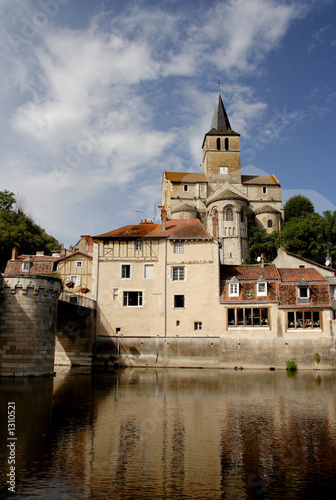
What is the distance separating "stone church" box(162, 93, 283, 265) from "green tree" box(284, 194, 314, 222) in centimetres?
231

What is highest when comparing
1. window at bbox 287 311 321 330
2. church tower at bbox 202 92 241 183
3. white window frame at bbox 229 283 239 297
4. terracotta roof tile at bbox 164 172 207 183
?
church tower at bbox 202 92 241 183

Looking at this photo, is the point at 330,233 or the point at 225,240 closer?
the point at 330,233

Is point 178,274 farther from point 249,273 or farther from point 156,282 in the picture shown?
point 249,273

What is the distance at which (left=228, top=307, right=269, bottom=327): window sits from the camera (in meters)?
30.9

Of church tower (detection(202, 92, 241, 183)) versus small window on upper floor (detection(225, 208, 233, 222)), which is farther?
church tower (detection(202, 92, 241, 183))

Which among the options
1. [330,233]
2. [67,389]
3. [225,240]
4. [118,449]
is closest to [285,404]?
[118,449]

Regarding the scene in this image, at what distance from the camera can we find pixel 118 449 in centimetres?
1141

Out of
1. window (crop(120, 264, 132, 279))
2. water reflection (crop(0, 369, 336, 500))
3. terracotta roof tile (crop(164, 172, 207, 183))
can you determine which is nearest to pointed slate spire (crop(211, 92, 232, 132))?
terracotta roof tile (crop(164, 172, 207, 183))

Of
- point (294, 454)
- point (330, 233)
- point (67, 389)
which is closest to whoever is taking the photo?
point (294, 454)

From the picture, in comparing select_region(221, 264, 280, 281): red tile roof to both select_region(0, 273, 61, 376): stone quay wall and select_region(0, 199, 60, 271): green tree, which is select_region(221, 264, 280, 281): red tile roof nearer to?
select_region(0, 273, 61, 376): stone quay wall

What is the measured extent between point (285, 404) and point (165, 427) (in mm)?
6448

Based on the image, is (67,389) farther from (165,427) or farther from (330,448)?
(330,448)

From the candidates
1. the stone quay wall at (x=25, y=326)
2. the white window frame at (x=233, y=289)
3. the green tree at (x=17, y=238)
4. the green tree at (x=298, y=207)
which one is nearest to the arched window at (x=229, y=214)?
the green tree at (x=298, y=207)

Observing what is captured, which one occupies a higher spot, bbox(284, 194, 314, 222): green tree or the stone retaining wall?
bbox(284, 194, 314, 222): green tree
